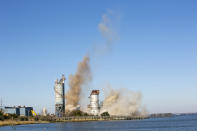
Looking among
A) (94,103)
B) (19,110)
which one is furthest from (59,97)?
(19,110)

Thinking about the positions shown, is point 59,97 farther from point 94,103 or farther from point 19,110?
point 19,110

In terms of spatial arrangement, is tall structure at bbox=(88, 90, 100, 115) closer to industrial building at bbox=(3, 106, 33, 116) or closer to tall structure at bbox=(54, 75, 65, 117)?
tall structure at bbox=(54, 75, 65, 117)

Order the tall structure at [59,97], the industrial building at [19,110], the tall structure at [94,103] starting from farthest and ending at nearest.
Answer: the industrial building at [19,110] < the tall structure at [94,103] < the tall structure at [59,97]

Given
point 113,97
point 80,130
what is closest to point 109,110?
point 113,97

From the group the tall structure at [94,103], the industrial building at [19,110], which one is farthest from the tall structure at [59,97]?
the industrial building at [19,110]

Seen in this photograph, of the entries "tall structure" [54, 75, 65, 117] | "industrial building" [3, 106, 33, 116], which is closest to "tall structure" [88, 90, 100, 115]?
"tall structure" [54, 75, 65, 117]

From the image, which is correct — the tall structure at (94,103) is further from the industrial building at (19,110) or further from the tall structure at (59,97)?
the industrial building at (19,110)

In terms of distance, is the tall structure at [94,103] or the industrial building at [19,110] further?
the industrial building at [19,110]

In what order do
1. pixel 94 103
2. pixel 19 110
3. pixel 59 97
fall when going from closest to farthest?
pixel 59 97
pixel 94 103
pixel 19 110

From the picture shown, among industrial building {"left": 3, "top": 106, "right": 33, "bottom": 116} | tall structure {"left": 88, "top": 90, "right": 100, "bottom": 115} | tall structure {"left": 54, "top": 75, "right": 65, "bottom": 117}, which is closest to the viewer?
tall structure {"left": 54, "top": 75, "right": 65, "bottom": 117}

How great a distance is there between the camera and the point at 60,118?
15562 cm

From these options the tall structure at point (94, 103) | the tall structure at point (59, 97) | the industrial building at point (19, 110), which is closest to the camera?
the tall structure at point (59, 97)

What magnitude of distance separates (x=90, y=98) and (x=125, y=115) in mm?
23428

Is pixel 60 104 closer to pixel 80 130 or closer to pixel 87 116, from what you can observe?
pixel 87 116
